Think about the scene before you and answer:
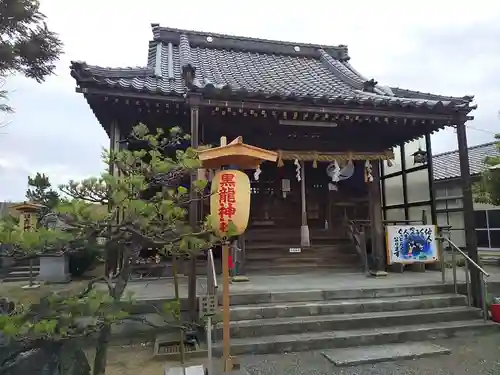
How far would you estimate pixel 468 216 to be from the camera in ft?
23.2

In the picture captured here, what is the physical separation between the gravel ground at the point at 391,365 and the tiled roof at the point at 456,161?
12.1 meters

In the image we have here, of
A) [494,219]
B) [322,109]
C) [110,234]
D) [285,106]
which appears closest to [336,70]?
[322,109]

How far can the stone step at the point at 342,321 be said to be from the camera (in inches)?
213

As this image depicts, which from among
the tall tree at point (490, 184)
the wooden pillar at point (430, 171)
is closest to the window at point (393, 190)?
the wooden pillar at point (430, 171)

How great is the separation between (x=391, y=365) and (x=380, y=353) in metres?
0.33

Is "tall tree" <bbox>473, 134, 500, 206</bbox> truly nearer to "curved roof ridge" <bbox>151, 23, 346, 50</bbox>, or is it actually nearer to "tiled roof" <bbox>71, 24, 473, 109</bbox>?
"tiled roof" <bbox>71, 24, 473, 109</bbox>

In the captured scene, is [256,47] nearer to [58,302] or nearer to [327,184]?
[327,184]

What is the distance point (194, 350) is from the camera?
16.2 feet

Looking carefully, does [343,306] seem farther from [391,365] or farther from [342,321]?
[391,365]

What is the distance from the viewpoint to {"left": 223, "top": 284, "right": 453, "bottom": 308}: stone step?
6.08 m

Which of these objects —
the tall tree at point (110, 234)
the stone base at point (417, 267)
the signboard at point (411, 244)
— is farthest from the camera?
the stone base at point (417, 267)

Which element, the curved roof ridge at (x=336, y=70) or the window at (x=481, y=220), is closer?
the curved roof ridge at (x=336, y=70)

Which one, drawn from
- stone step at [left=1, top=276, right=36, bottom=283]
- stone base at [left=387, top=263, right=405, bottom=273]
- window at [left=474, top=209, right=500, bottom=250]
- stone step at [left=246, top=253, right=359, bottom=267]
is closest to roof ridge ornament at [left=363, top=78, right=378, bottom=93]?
stone step at [left=246, top=253, right=359, bottom=267]

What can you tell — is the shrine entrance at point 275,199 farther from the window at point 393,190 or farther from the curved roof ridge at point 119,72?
the curved roof ridge at point 119,72
